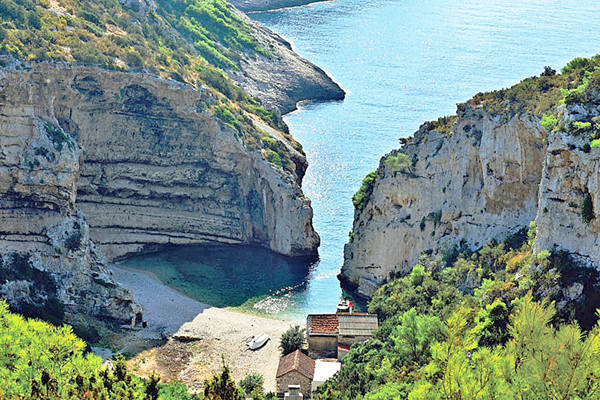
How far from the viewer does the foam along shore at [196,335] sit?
5391cm

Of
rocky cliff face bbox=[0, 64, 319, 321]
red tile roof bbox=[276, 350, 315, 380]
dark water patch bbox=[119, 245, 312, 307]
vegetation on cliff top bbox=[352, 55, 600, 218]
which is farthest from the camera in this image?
dark water patch bbox=[119, 245, 312, 307]

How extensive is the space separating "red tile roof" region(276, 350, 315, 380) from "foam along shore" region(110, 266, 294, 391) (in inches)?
37.1

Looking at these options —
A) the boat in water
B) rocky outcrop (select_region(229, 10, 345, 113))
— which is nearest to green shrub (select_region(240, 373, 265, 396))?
the boat in water

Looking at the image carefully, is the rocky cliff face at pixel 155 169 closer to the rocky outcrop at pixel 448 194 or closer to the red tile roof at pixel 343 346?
the rocky outcrop at pixel 448 194

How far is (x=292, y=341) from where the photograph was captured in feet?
184

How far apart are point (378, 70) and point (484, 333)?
3292 inches

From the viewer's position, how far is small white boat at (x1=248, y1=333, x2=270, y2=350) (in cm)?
5691

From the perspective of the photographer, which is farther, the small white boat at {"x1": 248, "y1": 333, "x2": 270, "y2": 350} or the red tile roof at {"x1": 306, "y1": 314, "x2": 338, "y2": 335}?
the small white boat at {"x1": 248, "y1": 333, "x2": 270, "y2": 350}

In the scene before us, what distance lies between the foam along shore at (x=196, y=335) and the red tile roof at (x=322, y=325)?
8.17ft

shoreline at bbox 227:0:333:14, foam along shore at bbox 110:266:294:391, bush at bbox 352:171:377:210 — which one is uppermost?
shoreline at bbox 227:0:333:14

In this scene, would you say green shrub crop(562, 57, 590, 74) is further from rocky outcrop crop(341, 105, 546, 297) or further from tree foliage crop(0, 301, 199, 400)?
tree foliage crop(0, 301, 199, 400)

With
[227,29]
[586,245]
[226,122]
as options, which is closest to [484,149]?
[586,245]

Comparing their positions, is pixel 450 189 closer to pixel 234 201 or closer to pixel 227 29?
pixel 234 201

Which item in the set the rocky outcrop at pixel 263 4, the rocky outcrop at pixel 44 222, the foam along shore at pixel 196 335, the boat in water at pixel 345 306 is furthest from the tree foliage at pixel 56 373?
the rocky outcrop at pixel 263 4
